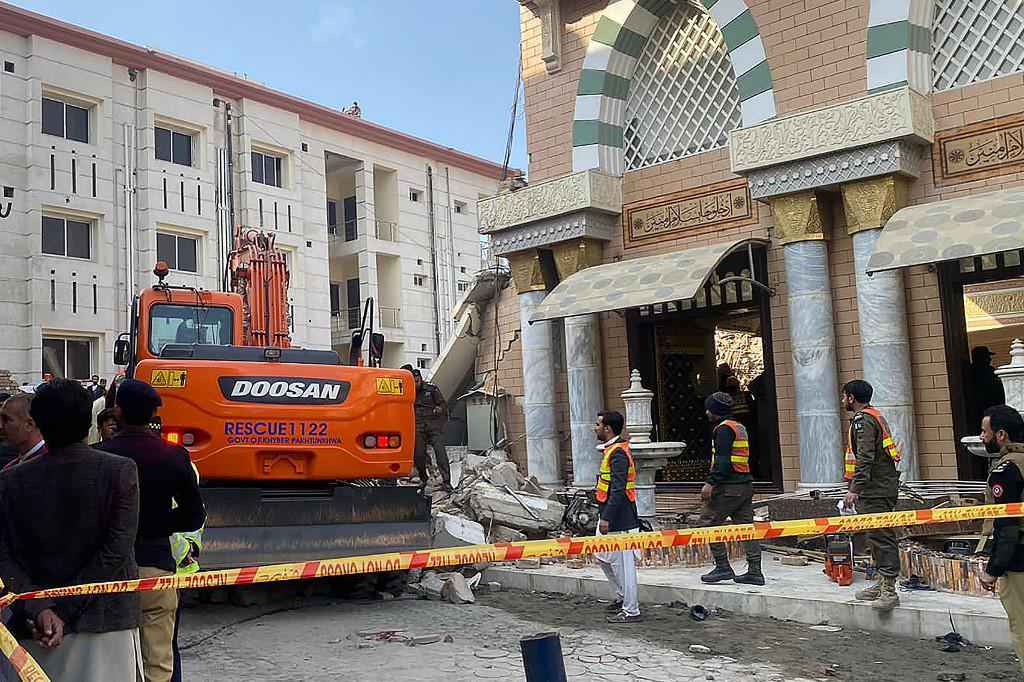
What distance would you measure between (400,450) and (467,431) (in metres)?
7.55

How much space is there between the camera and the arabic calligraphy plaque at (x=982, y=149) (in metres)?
9.49

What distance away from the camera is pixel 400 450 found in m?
8.09

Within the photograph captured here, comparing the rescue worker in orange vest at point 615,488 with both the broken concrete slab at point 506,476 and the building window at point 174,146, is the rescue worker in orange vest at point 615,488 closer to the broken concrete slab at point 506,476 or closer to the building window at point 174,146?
the broken concrete slab at point 506,476

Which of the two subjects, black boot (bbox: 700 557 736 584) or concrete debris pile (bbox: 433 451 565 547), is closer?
black boot (bbox: 700 557 736 584)

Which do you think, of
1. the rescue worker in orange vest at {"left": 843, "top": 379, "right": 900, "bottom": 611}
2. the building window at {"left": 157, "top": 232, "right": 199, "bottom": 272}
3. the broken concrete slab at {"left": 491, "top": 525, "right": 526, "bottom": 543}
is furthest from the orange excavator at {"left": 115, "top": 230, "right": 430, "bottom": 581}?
the building window at {"left": 157, "top": 232, "right": 199, "bottom": 272}

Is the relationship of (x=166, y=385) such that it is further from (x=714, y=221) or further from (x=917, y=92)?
(x=917, y=92)

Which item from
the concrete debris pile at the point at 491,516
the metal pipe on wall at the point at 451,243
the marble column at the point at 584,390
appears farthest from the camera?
the metal pipe on wall at the point at 451,243

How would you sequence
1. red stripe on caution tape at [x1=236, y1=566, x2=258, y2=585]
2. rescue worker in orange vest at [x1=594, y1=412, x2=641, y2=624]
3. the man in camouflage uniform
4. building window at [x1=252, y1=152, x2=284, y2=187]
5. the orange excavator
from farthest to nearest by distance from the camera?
building window at [x1=252, y1=152, x2=284, y2=187]
the man in camouflage uniform
rescue worker in orange vest at [x1=594, y1=412, x2=641, y2=624]
the orange excavator
red stripe on caution tape at [x1=236, y1=566, x2=258, y2=585]

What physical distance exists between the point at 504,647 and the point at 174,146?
70.8ft

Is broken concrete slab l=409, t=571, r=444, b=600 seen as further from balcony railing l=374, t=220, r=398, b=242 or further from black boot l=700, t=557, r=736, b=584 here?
balcony railing l=374, t=220, r=398, b=242

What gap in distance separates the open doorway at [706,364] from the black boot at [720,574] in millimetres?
3644

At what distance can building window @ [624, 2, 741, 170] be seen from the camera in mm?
11906

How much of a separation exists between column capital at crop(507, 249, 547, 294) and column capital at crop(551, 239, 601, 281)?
40 cm

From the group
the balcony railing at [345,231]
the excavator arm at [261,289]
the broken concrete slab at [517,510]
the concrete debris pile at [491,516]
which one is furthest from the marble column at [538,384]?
the balcony railing at [345,231]
